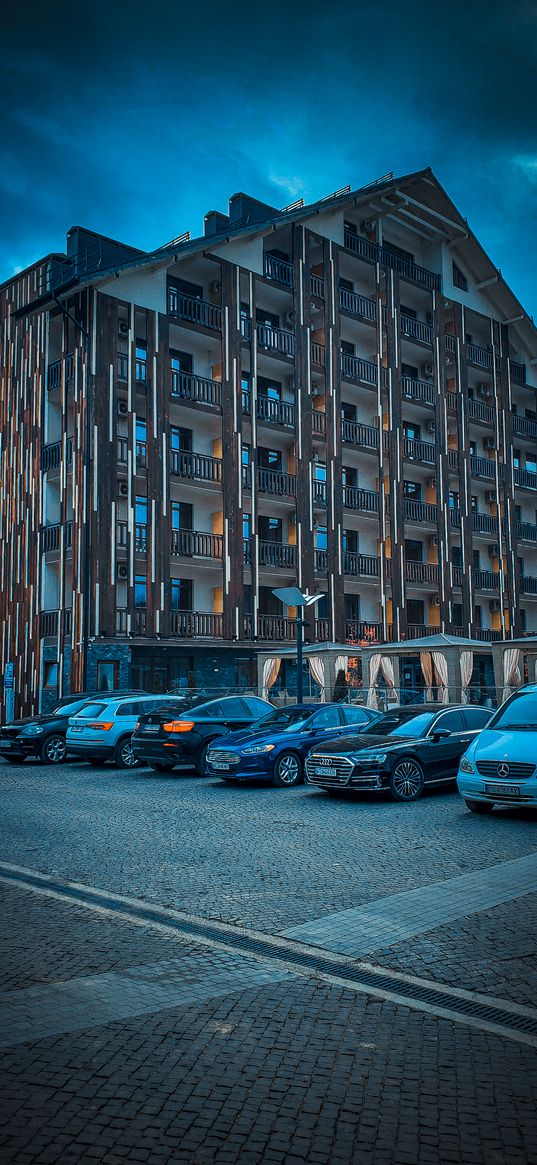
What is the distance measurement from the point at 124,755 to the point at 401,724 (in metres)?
6.73

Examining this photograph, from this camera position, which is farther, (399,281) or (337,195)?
(399,281)

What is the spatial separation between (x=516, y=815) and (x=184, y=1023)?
817 centimetres

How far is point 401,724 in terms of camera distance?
14.6 metres

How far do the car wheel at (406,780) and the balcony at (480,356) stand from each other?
3353 cm

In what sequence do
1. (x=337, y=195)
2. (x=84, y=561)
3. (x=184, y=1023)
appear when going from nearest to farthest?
(x=184, y=1023)
(x=84, y=561)
(x=337, y=195)

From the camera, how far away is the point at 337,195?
3747cm

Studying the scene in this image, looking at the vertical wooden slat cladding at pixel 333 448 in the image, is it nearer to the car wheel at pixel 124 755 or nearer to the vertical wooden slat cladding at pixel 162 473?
the vertical wooden slat cladding at pixel 162 473

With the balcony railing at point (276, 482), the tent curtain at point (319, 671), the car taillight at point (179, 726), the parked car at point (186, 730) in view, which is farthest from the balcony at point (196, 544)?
the car taillight at point (179, 726)

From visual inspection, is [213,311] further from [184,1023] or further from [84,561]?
[184,1023]

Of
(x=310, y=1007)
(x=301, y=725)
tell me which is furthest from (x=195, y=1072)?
(x=301, y=725)

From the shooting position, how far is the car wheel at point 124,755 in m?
18.7

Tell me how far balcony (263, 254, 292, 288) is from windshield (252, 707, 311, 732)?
23.0 meters

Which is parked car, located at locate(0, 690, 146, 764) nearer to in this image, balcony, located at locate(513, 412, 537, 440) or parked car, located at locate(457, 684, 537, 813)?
parked car, located at locate(457, 684, 537, 813)

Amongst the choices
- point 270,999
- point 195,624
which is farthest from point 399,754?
point 195,624
